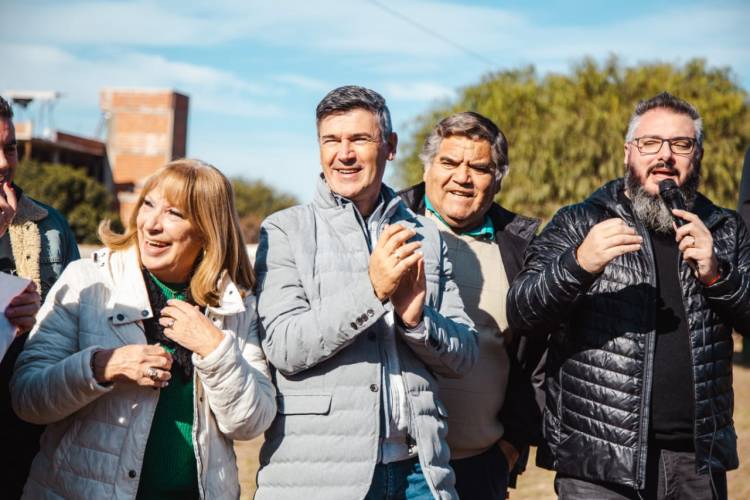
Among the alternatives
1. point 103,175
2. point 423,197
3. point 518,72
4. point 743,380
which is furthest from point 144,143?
point 423,197

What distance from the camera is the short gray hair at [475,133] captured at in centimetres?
422

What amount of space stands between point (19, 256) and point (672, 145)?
2.77 meters

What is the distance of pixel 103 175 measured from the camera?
5456 centimetres

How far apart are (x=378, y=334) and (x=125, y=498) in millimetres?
1036

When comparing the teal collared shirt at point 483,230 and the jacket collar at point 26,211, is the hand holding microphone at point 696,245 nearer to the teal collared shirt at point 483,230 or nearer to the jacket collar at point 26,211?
the teal collared shirt at point 483,230

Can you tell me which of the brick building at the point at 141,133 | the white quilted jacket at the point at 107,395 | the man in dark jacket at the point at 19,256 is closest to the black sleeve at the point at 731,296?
the white quilted jacket at the point at 107,395

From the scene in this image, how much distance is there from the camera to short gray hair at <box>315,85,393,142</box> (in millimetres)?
3414

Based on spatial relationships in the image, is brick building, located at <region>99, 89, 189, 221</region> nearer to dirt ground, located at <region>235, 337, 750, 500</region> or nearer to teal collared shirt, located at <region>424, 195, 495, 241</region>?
dirt ground, located at <region>235, 337, 750, 500</region>

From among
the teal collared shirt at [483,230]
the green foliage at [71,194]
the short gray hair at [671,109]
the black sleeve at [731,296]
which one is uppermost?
the short gray hair at [671,109]

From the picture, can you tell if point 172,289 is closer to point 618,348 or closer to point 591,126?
point 618,348

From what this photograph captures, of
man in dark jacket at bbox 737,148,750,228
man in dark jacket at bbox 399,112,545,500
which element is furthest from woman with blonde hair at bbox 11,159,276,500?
man in dark jacket at bbox 737,148,750,228

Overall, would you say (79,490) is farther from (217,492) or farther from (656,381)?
(656,381)

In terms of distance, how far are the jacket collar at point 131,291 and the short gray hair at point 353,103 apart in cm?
75

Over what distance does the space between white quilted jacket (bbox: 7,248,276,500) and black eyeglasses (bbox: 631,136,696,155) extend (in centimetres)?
186
